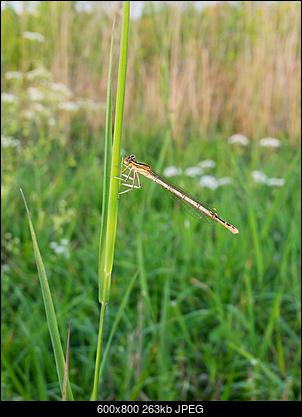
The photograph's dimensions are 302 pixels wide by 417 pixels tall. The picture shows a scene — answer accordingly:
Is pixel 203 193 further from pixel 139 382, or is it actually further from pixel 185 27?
pixel 139 382

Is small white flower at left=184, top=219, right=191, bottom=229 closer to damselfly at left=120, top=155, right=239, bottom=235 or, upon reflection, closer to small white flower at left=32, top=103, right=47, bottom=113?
small white flower at left=32, top=103, right=47, bottom=113

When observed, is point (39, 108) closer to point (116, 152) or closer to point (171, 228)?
point (171, 228)

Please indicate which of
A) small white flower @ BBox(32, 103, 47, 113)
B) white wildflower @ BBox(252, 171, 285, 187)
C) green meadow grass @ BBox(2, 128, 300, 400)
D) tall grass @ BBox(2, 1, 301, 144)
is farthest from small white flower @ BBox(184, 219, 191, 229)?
small white flower @ BBox(32, 103, 47, 113)

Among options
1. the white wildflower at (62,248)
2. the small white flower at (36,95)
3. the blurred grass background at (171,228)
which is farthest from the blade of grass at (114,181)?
the small white flower at (36,95)

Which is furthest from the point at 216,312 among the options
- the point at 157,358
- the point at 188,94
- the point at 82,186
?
the point at 188,94

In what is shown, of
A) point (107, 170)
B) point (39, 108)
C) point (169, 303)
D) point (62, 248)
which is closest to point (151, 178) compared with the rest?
point (107, 170)

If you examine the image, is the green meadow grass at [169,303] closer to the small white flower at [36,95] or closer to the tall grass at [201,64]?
the small white flower at [36,95]
